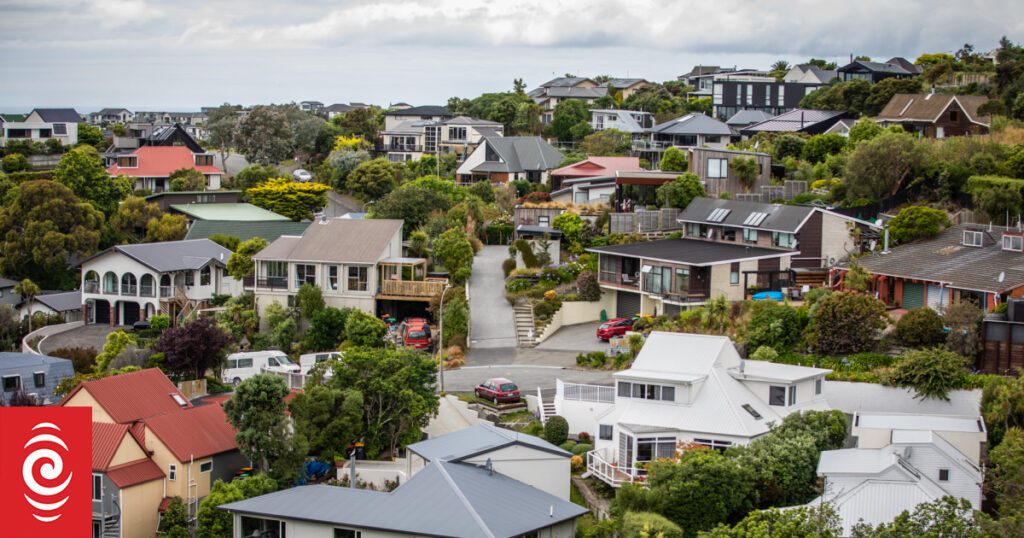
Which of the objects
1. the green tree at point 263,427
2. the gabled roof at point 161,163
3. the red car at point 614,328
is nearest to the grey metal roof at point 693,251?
the red car at point 614,328

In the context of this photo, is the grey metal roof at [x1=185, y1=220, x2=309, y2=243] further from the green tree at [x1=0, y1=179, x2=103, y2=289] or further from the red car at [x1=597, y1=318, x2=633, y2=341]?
the red car at [x1=597, y1=318, x2=633, y2=341]

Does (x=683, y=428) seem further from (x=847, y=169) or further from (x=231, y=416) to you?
(x=847, y=169)

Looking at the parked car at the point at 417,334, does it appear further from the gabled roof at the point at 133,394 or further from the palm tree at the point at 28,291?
the palm tree at the point at 28,291

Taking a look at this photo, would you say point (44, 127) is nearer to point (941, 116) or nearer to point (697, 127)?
point (697, 127)

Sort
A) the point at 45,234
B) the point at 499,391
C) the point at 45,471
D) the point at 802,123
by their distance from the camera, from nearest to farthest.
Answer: the point at 45,471 < the point at 499,391 < the point at 45,234 < the point at 802,123

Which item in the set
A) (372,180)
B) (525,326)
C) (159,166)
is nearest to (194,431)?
(525,326)

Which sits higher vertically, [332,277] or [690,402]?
[332,277]
